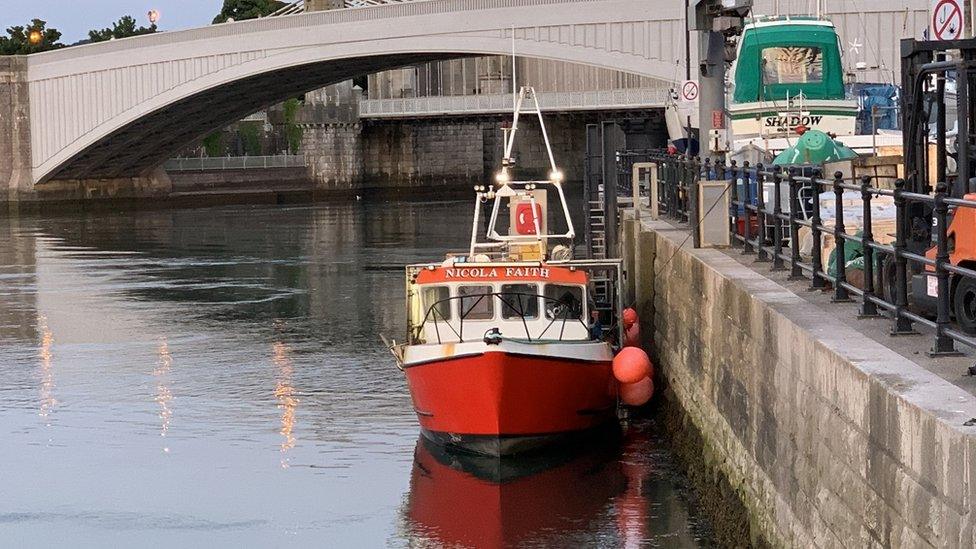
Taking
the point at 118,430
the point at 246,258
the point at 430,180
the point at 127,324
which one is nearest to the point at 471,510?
the point at 118,430

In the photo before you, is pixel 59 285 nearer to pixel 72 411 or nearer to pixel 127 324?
pixel 127 324

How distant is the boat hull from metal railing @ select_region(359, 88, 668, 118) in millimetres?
49414

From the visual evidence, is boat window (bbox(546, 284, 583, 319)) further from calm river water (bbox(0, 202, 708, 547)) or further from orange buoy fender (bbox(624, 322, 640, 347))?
orange buoy fender (bbox(624, 322, 640, 347))

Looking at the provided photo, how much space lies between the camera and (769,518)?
11367 millimetres

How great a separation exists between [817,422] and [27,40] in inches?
3716

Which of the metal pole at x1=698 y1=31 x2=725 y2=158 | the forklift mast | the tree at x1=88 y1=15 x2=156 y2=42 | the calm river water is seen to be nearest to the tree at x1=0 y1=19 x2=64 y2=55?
the tree at x1=88 y1=15 x2=156 y2=42

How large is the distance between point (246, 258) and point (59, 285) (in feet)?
25.4

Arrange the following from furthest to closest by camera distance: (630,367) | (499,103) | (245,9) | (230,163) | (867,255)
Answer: (245,9) < (230,163) < (499,103) < (630,367) < (867,255)

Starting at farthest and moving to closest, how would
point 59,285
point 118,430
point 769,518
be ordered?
point 59,285
point 118,430
point 769,518

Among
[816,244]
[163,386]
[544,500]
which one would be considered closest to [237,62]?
[163,386]

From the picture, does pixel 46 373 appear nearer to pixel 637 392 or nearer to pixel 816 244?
pixel 637 392

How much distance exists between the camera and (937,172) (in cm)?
1032

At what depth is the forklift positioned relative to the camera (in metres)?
9.32

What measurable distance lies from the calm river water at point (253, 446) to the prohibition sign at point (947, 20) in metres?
4.47
